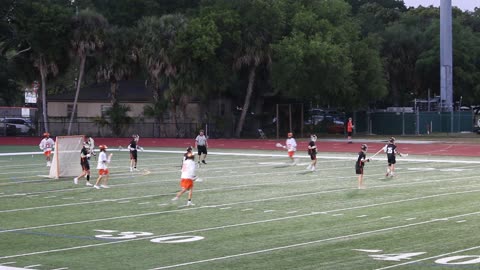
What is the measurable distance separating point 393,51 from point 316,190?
199ft

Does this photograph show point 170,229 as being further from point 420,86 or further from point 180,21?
point 420,86

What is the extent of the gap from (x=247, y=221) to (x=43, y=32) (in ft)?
154

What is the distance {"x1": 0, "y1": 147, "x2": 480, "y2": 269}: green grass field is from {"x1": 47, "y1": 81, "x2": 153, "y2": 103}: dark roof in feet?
119

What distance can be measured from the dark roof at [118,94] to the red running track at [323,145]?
19.7 ft

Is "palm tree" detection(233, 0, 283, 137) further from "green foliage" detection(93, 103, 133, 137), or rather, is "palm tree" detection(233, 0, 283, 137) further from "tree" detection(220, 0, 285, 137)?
"green foliage" detection(93, 103, 133, 137)

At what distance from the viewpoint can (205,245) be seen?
17.2 meters

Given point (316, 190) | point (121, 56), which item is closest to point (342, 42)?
point (121, 56)

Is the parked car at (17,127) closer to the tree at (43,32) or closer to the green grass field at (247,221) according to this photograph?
the tree at (43,32)

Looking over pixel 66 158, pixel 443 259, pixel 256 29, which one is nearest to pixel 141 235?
pixel 443 259

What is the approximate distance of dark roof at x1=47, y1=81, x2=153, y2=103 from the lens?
234ft

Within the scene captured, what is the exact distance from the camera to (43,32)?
64.4m

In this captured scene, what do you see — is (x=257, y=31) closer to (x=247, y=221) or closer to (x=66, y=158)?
(x=66, y=158)

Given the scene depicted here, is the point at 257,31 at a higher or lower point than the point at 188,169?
higher

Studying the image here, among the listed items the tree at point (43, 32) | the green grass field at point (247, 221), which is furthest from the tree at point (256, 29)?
the green grass field at point (247, 221)
